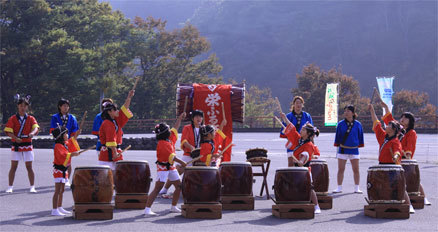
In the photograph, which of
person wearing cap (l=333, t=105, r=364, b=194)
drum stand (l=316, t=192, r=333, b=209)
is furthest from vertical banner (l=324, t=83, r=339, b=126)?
drum stand (l=316, t=192, r=333, b=209)

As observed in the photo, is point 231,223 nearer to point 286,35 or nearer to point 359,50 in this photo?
point 359,50

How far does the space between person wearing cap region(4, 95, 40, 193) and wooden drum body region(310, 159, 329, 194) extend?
5290 mm

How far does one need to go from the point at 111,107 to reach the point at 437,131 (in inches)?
1226

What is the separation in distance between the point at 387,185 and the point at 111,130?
4331 millimetres

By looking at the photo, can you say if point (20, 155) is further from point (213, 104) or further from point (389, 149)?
point (389, 149)

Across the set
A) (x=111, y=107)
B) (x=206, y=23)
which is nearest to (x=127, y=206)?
(x=111, y=107)

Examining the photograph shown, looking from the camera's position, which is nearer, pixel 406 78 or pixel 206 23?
pixel 406 78

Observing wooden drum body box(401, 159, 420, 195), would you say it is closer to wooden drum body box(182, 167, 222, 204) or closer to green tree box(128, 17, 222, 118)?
wooden drum body box(182, 167, 222, 204)

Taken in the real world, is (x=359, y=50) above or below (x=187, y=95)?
above

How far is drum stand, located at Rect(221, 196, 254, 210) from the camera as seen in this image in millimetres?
10070

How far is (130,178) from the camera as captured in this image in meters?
9.94

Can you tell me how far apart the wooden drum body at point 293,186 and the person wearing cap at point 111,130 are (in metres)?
2.68

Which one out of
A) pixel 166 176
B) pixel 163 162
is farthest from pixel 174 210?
pixel 163 162

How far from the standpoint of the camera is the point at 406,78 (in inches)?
3895
